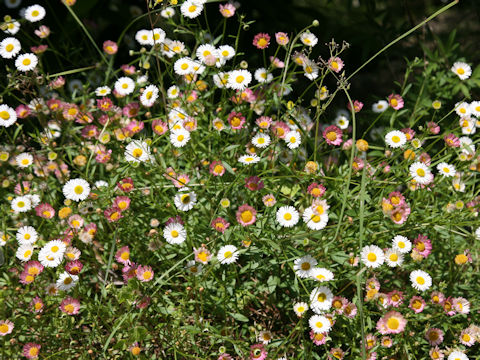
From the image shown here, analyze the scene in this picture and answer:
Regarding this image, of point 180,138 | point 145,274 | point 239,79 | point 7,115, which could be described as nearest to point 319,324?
point 145,274

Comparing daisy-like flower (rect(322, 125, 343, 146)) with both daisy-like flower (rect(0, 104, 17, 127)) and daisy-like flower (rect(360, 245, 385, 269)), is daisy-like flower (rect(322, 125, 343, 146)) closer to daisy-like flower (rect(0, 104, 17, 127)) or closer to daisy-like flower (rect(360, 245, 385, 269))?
daisy-like flower (rect(360, 245, 385, 269))

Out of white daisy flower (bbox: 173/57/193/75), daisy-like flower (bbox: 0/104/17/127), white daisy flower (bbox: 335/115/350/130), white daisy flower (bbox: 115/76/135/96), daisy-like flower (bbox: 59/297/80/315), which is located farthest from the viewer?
white daisy flower (bbox: 335/115/350/130)

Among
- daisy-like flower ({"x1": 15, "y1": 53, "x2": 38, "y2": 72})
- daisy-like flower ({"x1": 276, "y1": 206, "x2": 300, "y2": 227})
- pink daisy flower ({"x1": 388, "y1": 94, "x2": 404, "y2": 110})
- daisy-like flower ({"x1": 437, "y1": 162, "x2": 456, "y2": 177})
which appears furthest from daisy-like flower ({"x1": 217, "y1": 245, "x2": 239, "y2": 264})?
daisy-like flower ({"x1": 15, "y1": 53, "x2": 38, "y2": 72})

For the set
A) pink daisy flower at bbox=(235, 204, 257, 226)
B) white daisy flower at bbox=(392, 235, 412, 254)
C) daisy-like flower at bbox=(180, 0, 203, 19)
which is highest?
daisy-like flower at bbox=(180, 0, 203, 19)

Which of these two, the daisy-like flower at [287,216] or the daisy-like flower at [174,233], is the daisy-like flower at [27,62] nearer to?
the daisy-like flower at [174,233]

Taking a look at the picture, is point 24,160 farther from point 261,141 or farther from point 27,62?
point 261,141

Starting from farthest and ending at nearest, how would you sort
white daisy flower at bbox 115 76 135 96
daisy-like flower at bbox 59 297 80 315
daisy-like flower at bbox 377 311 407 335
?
white daisy flower at bbox 115 76 135 96 < daisy-like flower at bbox 59 297 80 315 < daisy-like flower at bbox 377 311 407 335

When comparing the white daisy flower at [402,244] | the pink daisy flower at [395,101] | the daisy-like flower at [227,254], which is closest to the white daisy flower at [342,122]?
the pink daisy flower at [395,101]
